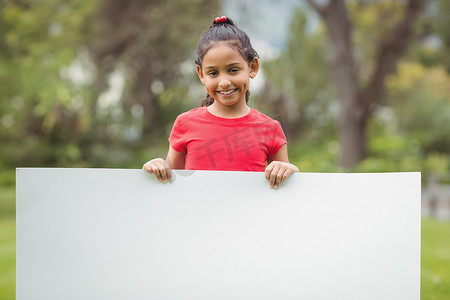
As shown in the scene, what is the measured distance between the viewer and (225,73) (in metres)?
1.56

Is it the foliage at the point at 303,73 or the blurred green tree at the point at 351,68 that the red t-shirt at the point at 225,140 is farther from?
the foliage at the point at 303,73

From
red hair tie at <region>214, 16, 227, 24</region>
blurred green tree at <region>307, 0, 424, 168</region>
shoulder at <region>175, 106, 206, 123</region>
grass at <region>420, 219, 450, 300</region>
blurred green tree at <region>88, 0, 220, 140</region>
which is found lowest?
grass at <region>420, 219, 450, 300</region>

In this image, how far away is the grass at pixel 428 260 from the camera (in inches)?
124

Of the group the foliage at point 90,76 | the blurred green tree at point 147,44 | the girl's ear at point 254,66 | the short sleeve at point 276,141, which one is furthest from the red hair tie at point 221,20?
the blurred green tree at point 147,44

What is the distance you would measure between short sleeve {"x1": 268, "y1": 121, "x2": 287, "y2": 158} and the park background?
1892mm

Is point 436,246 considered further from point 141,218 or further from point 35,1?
point 35,1

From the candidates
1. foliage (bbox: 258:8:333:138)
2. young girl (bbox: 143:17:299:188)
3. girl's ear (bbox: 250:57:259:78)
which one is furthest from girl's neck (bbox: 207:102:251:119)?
foliage (bbox: 258:8:333:138)

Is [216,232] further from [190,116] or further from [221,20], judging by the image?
[221,20]

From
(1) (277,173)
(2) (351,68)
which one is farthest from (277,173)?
(2) (351,68)

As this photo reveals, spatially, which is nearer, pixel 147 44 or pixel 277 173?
pixel 277 173

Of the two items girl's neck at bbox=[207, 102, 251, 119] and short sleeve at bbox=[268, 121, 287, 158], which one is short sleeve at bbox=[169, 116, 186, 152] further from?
short sleeve at bbox=[268, 121, 287, 158]

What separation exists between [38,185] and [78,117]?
9.04m

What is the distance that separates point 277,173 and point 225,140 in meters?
0.44

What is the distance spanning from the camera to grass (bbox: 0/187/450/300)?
10.3 ft
